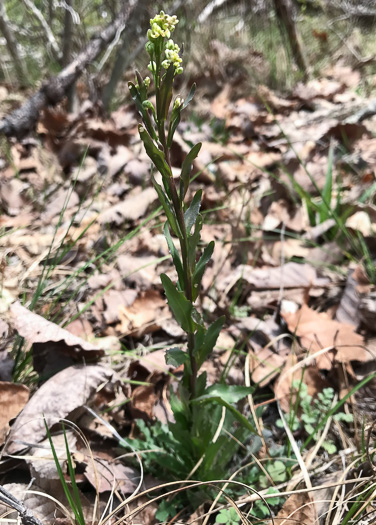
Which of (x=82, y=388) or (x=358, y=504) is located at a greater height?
(x=82, y=388)

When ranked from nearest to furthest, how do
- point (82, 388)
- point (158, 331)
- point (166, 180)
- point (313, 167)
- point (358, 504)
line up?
point (166, 180)
point (358, 504)
point (82, 388)
point (158, 331)
point (313, 167)

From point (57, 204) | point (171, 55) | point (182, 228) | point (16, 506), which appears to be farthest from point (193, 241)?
point (57, 204)

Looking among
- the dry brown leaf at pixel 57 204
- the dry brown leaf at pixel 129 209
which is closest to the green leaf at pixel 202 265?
the dry brown leaf at pixel 129 209

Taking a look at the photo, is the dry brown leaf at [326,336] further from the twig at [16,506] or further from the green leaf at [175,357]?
the twig at [16,506]

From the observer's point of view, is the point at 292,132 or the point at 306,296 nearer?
the point at 306,296

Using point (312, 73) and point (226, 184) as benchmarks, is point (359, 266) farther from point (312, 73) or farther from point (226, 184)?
point (312, 73)

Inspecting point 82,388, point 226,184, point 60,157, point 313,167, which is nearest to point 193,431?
point 82,388
